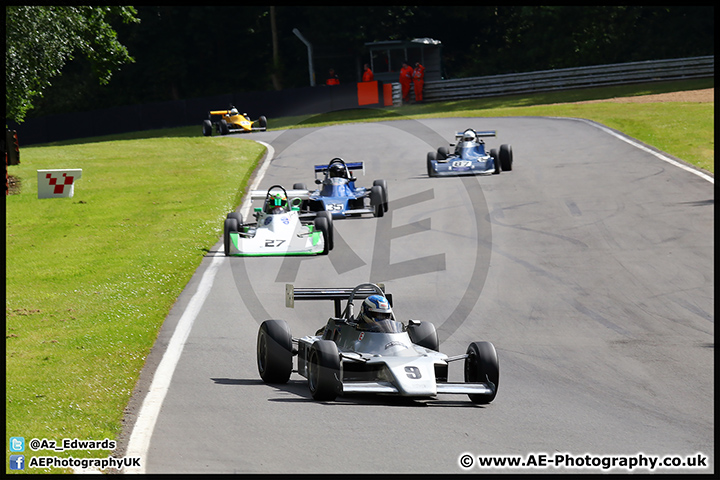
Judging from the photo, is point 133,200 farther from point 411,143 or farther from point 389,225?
point 411,143

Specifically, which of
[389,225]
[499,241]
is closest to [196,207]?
[389,225]

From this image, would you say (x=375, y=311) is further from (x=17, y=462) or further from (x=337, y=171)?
(x=337, y=171)

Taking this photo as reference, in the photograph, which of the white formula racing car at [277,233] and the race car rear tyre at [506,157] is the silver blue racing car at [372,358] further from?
the race car rear tyre at [506,157]

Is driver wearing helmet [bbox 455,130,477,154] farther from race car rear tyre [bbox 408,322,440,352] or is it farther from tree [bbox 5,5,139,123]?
race car rear tyre [bbox 408,322,440,352]

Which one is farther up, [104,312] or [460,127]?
[460,127]

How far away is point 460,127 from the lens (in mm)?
34625

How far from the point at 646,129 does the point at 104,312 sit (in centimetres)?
2328

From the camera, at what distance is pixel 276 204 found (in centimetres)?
1750

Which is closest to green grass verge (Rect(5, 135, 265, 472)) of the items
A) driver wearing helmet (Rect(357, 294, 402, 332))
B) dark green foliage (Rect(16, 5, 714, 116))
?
driver wearing helmet (Rect(357, 294, 402, 332))

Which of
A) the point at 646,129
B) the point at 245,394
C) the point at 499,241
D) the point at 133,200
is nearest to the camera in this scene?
the point at 245,394

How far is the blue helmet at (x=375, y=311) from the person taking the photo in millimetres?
9680

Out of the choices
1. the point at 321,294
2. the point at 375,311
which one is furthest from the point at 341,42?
the point at 375,311

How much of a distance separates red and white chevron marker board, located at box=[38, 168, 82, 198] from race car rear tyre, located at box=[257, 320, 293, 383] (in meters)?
16.7

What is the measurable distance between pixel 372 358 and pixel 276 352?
3.59 feet
